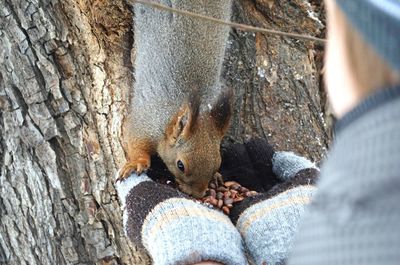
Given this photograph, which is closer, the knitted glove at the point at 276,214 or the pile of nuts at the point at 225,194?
the knitted glove at the point at 276,214

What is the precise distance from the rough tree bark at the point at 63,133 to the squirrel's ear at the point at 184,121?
15 centimetres

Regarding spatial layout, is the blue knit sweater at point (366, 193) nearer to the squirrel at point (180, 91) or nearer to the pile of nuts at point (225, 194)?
the pile of nuts at point (225, 194)

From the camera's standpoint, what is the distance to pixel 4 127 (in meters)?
1.39

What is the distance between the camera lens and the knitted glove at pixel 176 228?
3.57 feet

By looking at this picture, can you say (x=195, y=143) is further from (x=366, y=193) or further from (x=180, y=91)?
(x=366, y=193)

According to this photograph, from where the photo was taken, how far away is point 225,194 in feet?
4.64

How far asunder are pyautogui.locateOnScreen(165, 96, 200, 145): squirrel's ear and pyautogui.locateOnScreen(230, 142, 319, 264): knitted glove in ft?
1.01

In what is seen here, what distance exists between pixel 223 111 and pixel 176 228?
498 millimetres

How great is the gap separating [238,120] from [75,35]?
44 centimetres

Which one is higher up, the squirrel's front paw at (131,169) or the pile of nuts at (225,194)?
the squirrel's front paw at (131,169)

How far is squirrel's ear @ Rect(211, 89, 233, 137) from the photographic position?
1.56 metres

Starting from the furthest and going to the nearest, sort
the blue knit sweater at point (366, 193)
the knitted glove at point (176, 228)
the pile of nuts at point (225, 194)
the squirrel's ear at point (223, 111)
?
the squirrel's ear at point (223, 111), the pile of nuts at point (225, 194), the knitted glove at point (176, 228), the blue knit sweater at point (366, 193)

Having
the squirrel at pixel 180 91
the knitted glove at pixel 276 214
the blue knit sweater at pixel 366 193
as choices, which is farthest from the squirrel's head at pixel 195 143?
the blue knit sweater at pixel 366 193

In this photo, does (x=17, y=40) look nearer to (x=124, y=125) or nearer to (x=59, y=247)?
(x=124, y=125)
